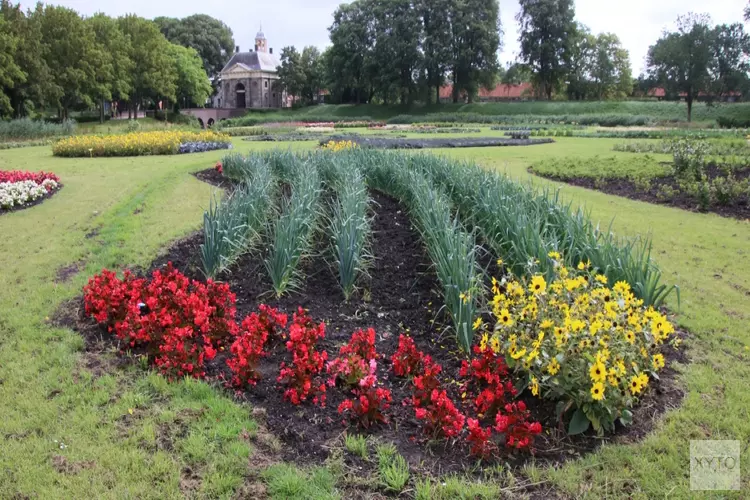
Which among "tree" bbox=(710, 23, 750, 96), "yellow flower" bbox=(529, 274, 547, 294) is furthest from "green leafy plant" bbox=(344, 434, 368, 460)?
"tree" bbox=(710, 23, 750, 96)

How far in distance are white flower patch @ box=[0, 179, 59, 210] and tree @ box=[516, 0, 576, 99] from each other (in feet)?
160

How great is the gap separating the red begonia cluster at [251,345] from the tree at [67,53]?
32085 mm

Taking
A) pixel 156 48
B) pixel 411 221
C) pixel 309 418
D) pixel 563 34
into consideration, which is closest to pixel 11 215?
pixel 411 221

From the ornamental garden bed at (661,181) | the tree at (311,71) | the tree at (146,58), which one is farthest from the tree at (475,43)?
the ornamental garden bed at (661,181)

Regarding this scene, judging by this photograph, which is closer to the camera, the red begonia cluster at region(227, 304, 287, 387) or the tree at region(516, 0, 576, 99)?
the red begonia cluster at region(227, 304, 287, 387)

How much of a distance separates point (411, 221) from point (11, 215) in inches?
223

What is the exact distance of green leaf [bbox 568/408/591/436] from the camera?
261 cm

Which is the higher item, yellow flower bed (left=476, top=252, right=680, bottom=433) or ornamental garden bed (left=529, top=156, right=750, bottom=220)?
ornamental garden bed (left=529, top=156, right=750, bottom=220)

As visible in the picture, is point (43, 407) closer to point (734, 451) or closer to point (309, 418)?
point (309, 418)

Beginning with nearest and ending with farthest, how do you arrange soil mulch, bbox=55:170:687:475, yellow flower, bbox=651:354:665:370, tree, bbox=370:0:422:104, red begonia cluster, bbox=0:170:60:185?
1. soil mulch, bbox=55:170:687:475
2. yellow flower, bbox=651:354:665:370
3. red begonia cluster, bbox=0:170:60:185
4. tree, bbox=370:0:422:104

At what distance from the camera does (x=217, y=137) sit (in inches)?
744

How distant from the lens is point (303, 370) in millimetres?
2914

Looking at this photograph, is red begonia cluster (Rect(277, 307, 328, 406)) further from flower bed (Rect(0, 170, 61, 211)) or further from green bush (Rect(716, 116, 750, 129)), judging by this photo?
green bush (Rect(716, 116, 750, 129))

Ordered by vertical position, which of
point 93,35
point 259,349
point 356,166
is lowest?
point 259,349
